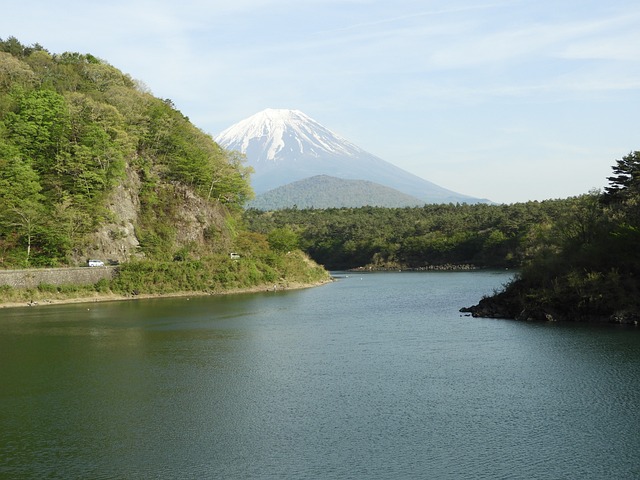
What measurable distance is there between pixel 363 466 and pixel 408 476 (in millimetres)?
1107

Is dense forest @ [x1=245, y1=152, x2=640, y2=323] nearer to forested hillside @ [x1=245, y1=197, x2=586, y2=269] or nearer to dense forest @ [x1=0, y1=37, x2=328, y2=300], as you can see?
forested hillside @ [x1=245, y1=197, x2=586, y2=269]

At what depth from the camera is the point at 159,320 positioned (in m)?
40.5

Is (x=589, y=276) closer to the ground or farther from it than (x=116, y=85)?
closer to the ground

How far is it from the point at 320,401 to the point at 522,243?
80.1m

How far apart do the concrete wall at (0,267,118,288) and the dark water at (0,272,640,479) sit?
13381mm

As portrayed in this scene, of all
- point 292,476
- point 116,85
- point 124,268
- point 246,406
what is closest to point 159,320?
point 124,268

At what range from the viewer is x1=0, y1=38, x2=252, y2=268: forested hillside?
53.7m

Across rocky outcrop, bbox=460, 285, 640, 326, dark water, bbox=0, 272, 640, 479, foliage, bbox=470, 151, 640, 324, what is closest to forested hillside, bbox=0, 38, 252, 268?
dark water, bbox=0, 272, 640, 479

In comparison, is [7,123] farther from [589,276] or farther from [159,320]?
[589,276]

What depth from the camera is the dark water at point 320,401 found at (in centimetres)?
1527

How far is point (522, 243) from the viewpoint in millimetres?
95312

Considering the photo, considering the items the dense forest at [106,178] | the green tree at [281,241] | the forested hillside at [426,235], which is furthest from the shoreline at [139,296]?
the forested hillside at [426,235]

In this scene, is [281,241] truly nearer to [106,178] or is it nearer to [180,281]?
[180,281]

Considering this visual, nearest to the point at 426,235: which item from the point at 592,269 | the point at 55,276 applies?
the point at 55,276
